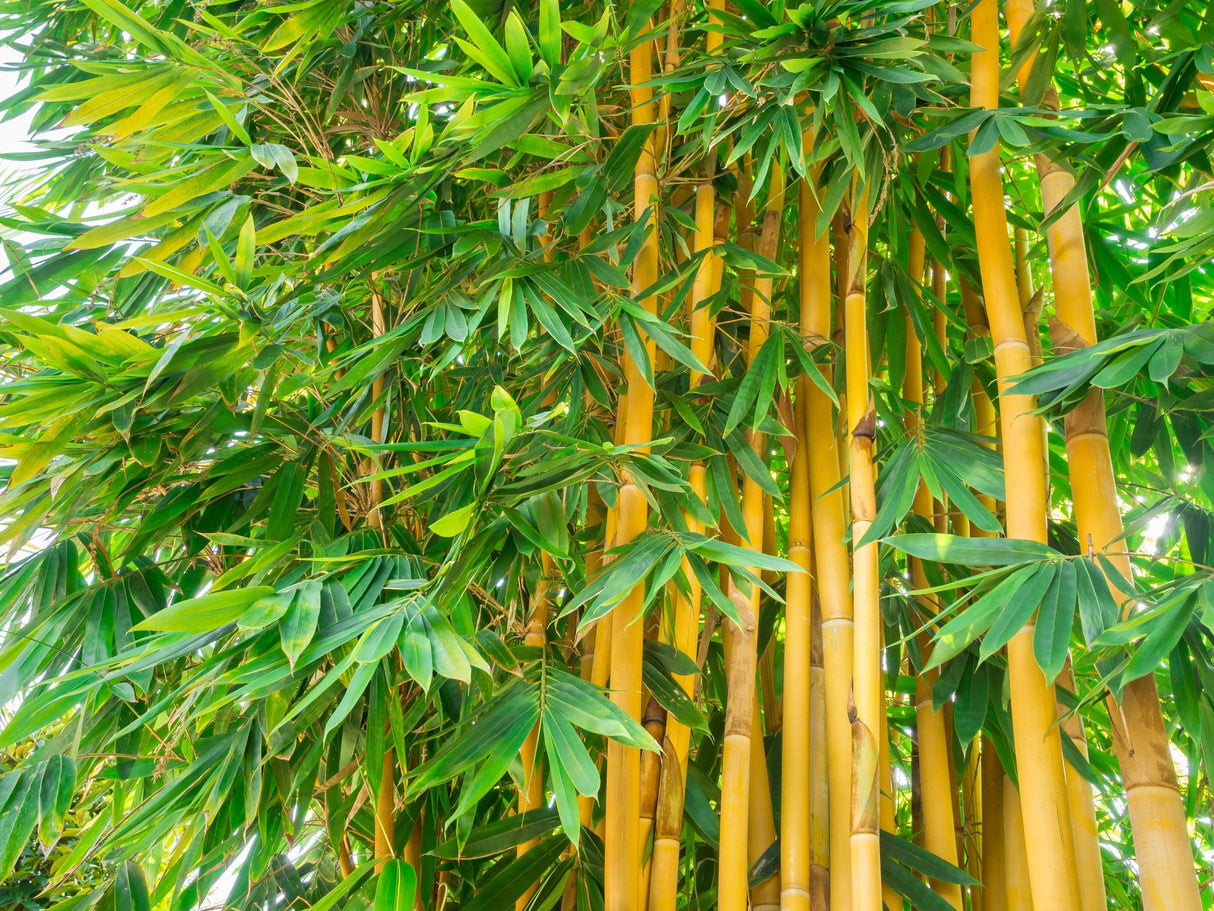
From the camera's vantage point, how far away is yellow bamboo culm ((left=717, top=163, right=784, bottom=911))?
1.27m

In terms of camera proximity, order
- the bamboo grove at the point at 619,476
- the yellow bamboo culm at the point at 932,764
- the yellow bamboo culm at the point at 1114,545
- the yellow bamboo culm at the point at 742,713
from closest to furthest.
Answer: the yellow bamboo culm at the point at 1114,545 → the bamboo grove at the point at 619,476 → the yellow bamboo culm at the point at 742,713 → the yellow bamboo culm at the point at 932,764

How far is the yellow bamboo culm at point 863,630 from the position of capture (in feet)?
3.82

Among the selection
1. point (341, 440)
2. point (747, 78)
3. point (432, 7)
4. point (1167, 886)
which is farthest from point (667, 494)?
point (432, 7)

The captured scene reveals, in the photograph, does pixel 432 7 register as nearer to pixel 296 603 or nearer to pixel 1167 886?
pixel 296 603

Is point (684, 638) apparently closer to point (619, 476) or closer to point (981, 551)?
point (619, 476)

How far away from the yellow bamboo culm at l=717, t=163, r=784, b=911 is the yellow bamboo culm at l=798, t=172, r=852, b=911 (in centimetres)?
7

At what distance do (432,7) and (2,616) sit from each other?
133 cm

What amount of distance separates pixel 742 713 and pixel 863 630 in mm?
235

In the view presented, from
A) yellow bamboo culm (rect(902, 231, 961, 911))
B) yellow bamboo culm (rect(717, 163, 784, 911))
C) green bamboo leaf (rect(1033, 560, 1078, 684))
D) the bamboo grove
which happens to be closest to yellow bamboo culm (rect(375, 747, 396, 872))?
the bamboo grove

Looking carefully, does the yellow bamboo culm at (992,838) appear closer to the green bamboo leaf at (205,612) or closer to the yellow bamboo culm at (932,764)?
the yellow bamboo culm at (932,764)

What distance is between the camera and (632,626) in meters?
1.32

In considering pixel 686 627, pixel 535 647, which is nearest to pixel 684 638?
pixel 686 627

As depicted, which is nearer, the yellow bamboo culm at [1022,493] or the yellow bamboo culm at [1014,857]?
the yellow bamboo culm at [1022,493]

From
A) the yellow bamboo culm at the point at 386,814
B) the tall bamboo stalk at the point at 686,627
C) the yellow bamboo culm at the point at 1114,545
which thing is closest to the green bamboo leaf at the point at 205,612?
the yellow bamboo culm at the point at 386,814
